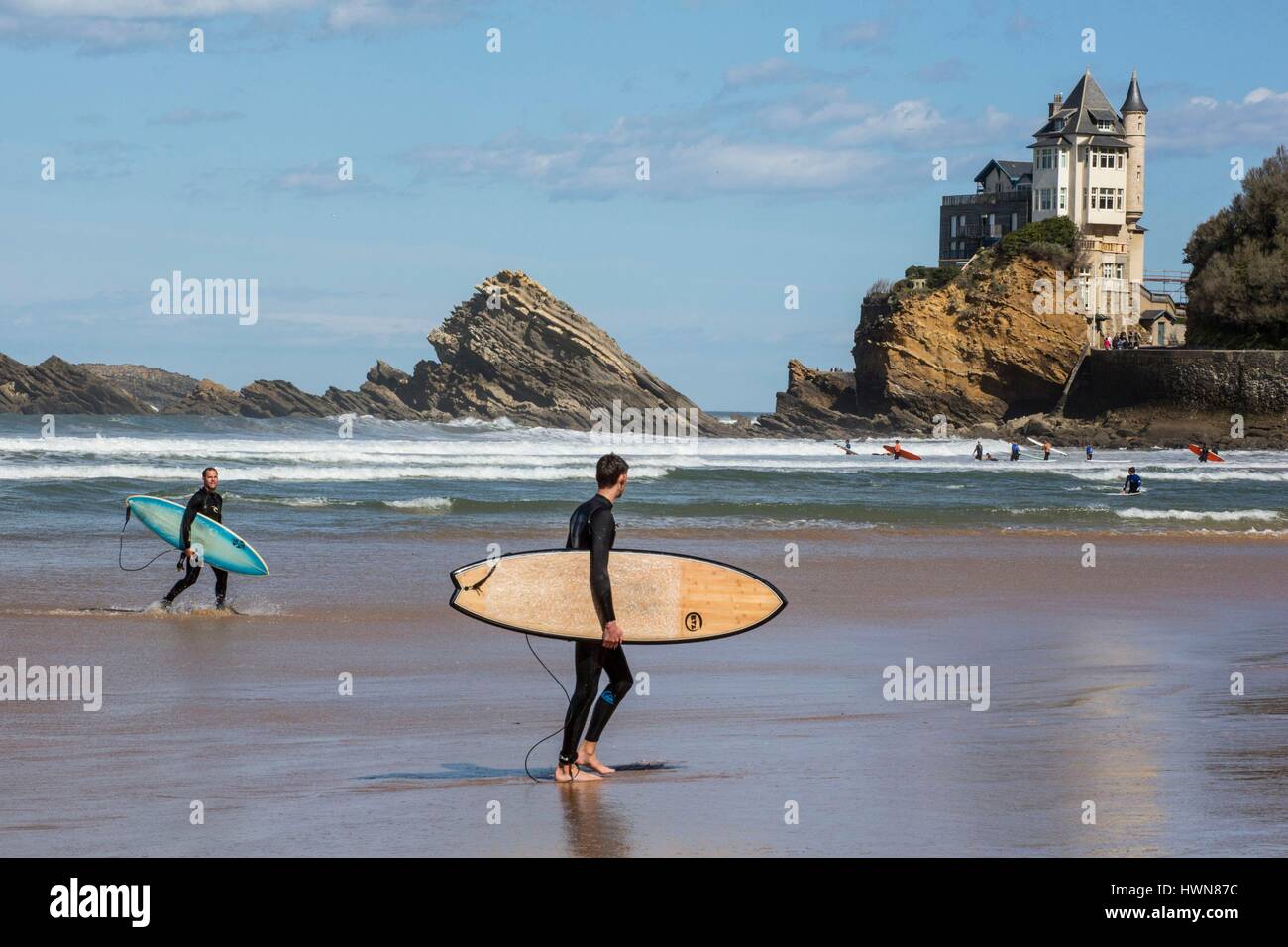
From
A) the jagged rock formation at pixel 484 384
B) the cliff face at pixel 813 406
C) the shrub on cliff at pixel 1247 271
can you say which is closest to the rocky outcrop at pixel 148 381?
the jagged rock formation at pixel 484 384

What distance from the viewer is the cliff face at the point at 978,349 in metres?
70.8

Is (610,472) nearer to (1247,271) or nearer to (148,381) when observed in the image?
(1247,271)

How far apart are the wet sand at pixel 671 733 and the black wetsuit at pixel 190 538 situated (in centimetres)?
45

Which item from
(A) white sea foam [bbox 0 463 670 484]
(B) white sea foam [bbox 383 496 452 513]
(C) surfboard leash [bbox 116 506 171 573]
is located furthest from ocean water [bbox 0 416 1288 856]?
(A) white sea foam [bbox 0 463 670 484]

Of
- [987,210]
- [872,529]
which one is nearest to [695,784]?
[872,529]

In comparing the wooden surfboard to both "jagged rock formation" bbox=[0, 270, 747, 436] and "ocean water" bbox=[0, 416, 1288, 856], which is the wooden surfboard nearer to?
"ocean water" bbox=[0, 416, 1288, 856]

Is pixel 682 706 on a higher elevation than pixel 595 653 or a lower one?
lower

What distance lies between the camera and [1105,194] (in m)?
→ 77.9

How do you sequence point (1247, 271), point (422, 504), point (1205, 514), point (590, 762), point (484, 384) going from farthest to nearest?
point (484, 384) → point (1247, 271) → point (1205, 514) → point (422, 504) → point (590, 762)

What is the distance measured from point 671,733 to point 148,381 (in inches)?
4828

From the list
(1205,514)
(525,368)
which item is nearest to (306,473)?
(1205,514)

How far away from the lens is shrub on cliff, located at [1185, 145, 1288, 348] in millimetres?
65375

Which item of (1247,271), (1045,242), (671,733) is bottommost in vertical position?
(671,733)

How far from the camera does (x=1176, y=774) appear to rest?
241 inches
